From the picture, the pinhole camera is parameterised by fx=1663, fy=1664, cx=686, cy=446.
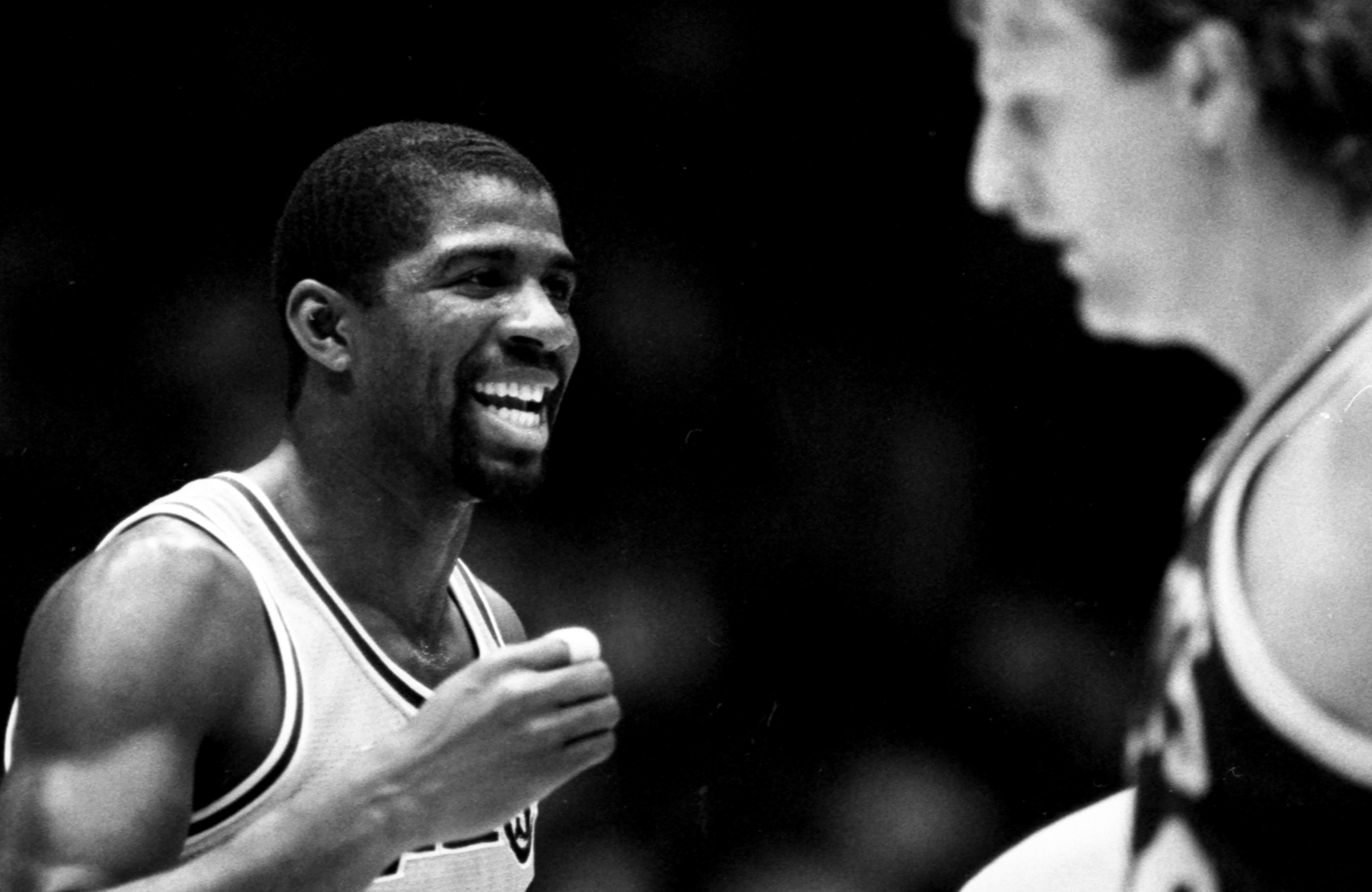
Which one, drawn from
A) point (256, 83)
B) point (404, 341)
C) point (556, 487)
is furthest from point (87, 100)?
point (556, 487)

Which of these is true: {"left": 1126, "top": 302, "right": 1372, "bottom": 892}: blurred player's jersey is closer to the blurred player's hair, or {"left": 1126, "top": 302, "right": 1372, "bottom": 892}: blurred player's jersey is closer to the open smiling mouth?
the blurred player's hair

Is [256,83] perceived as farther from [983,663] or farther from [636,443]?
[983,663]

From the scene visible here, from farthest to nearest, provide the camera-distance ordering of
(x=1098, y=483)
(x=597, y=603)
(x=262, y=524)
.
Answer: (x=597, y=603), (x=1098, y=483), (x=262, y=524)

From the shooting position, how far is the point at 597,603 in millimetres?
1601

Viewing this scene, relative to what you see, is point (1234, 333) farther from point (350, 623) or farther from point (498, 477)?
point (350, 623)

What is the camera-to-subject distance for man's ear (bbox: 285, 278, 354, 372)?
1.38 metres

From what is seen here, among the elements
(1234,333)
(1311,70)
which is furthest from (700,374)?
(1311,70)

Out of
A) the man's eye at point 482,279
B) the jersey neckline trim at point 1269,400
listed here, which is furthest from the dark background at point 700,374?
the man's eye at point 482,279

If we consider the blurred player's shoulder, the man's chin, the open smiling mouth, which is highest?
the open smiling mouth

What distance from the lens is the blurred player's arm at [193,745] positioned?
3.66 feet

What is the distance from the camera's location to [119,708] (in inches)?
44.6

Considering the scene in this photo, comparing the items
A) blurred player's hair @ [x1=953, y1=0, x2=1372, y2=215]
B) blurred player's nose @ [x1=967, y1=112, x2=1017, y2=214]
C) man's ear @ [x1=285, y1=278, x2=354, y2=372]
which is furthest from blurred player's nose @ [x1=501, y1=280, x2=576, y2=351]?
blurred player's hair @ [x1=953, y1=0, x2=1372, y2=215]

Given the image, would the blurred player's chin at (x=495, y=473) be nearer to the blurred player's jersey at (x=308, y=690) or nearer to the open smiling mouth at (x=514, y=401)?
the open smiling mouth at (x=514, y=401)

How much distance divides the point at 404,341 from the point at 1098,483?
62cm
